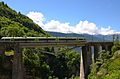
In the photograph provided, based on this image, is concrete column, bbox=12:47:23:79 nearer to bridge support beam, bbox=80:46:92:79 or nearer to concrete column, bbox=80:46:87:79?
concrete column, bbox=80:46:87:79

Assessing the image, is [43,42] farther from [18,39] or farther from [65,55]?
[65,55]

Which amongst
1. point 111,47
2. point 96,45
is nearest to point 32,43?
point 96,45

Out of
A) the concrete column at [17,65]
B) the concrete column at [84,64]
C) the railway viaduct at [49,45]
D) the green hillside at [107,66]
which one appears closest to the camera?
the concrete column at [17,65]

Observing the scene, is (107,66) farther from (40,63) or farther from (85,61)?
(40,63)

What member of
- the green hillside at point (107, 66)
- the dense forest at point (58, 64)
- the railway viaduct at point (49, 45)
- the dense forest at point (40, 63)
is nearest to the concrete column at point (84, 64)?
the railway viaduct at point (49, 45)

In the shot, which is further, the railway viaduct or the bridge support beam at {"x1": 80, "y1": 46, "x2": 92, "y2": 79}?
the bridge support beam at {"x1": 80, "y1": 46, "x2": 92, "y2": 79}

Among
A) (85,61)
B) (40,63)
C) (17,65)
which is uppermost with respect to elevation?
(17,65)

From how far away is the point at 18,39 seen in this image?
4647 centimetres

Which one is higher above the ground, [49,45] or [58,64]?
[49,45]

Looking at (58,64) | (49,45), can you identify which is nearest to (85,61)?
(49,45)

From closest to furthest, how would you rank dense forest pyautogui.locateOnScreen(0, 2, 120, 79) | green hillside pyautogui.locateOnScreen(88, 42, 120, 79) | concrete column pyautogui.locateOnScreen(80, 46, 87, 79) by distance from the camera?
1. green hillside pyautogui.locateOnScreen(88, 42, 120, 79)
2. dense forest pyautogui.locateOnScreen(0, 2, 120, 79)
3. concrete column pyautogui.locateOnScreen(80, 46, 87, 79)

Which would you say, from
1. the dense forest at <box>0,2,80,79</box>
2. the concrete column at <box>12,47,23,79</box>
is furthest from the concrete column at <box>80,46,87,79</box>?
the concrete column at <box>12,47,23,79</box>

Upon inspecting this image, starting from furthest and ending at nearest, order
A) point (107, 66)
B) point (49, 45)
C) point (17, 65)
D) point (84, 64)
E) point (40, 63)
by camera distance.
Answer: point (40, 63)
point (84, 64)
point (49, 45)
point (107, 66)
point (17, 65)

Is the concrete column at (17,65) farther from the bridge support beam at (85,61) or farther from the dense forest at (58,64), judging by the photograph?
the bridge support beam at (85,61)
